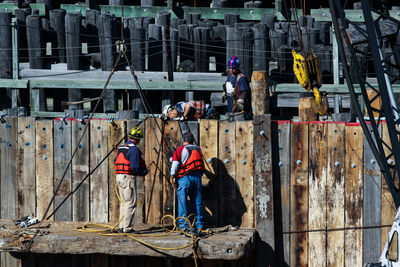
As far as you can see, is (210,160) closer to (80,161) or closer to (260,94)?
(260,94)

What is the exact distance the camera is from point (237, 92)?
49.6 ft

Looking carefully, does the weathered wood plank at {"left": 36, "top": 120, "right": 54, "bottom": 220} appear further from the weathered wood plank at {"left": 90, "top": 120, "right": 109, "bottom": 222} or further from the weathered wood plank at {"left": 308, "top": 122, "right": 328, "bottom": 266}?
the weathered wood plank at {"left": 308, "top": 122, "right": 328, "bottom": 266}

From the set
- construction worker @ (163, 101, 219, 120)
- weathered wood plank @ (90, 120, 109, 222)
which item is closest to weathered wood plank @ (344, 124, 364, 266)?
construction worker @ (163, 101, 219, 120)

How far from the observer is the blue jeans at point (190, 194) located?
13133mm

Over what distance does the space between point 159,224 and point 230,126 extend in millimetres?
2046

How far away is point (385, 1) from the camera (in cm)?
1434

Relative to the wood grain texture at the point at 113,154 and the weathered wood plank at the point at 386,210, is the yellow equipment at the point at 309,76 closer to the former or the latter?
the weathered wood plank at the point at 386,210

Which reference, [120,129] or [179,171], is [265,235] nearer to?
[179,171]

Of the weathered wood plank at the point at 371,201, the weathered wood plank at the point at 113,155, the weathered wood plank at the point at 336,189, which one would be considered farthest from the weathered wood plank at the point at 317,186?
the weathered wood plank at the point at 113,155

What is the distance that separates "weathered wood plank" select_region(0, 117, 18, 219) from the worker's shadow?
3.29 m

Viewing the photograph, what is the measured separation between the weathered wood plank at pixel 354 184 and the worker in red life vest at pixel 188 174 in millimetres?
2385

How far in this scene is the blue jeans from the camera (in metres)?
13.1

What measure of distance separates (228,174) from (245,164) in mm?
332

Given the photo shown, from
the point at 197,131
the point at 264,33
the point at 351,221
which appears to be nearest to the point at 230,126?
the point at 197,131
